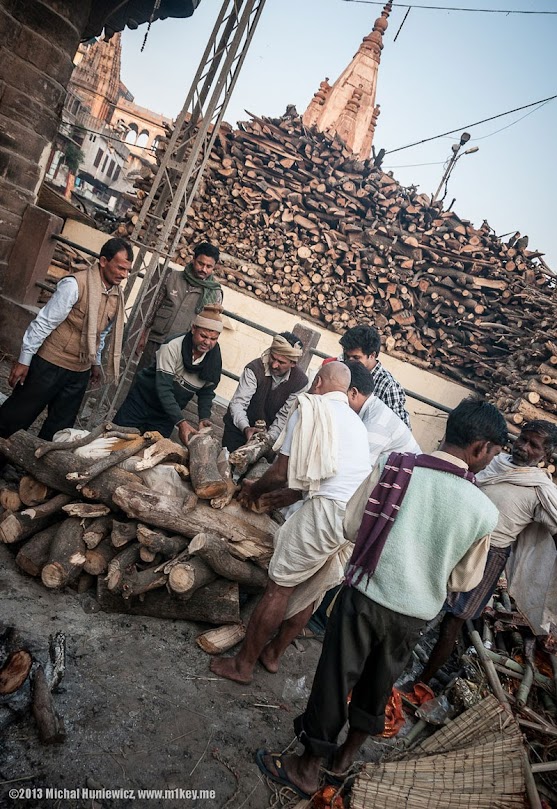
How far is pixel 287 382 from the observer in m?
4.39

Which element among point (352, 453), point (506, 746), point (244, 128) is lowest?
point (506, 746)

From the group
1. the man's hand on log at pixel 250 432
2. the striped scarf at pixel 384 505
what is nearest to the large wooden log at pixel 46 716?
the striped scarf at pixel 384 505

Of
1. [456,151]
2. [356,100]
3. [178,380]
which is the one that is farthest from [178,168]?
[356,100]

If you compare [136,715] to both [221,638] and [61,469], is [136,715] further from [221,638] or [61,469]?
[61,469]

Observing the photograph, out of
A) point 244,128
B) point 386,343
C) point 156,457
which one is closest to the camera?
point 156,457

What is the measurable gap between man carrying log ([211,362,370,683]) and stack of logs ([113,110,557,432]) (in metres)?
7.12

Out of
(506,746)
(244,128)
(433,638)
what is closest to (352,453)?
(506,746)

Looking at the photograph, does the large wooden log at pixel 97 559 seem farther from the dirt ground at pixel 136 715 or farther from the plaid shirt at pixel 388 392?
the plaid shirt at pixel 388 392

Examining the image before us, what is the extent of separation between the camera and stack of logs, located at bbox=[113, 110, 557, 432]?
31.6 feet

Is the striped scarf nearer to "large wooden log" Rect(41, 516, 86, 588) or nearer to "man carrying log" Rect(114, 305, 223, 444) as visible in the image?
"large wooden log" Rect(41, 516, 86, 588)

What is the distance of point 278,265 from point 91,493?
7.64 meters

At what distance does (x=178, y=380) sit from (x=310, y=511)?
194 centimetres

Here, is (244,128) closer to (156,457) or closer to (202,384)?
(202,384)

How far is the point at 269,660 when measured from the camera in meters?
2.97
